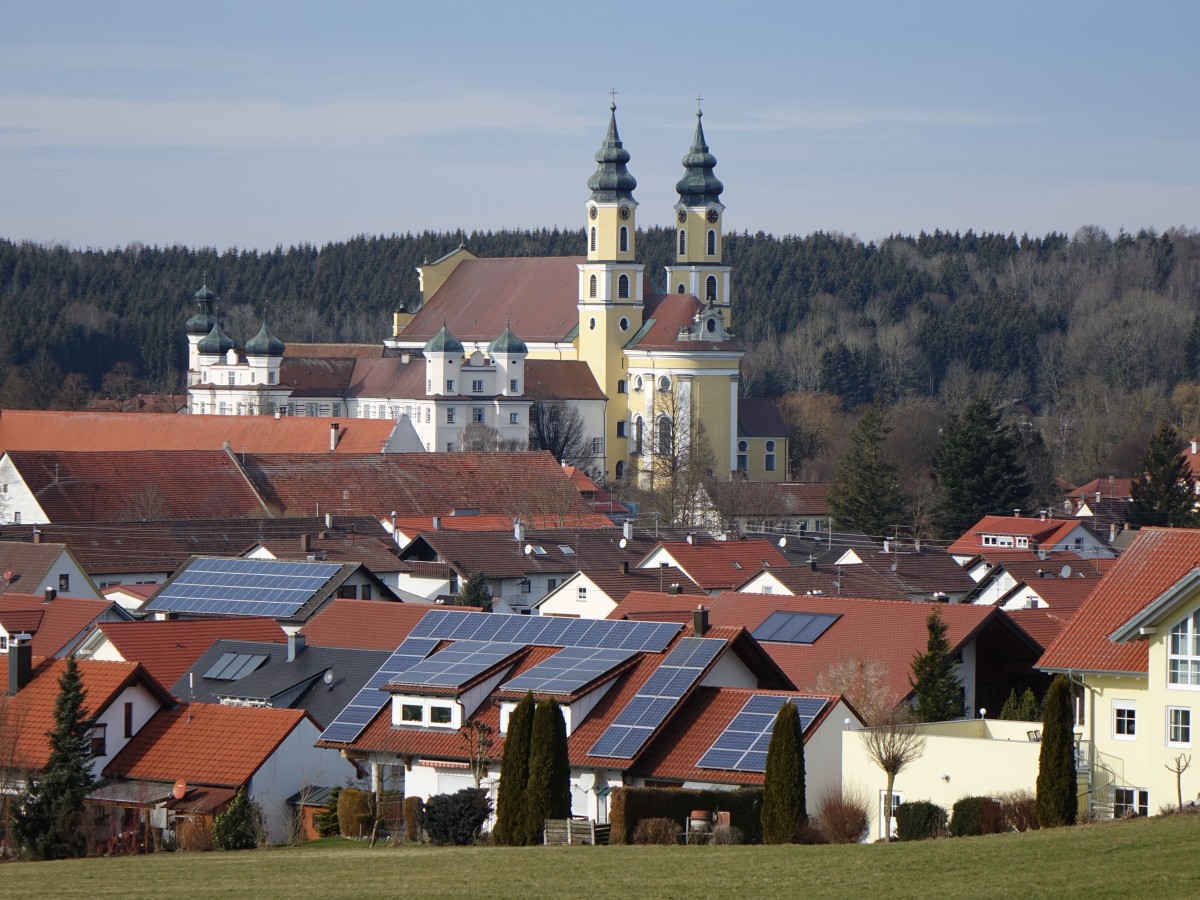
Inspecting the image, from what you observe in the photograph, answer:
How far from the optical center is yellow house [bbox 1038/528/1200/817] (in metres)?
22.3

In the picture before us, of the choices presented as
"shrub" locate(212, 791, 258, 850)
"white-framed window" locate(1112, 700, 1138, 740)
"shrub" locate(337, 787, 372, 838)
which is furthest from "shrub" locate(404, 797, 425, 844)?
"white-framed window" locate(1112, 700, 1138, 740)

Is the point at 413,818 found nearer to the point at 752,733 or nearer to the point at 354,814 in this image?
the point at 354,814

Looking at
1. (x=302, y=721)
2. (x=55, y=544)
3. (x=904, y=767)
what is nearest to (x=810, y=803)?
(x=904, y=767)

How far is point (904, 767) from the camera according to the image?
2347 cm

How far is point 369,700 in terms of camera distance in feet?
90.2

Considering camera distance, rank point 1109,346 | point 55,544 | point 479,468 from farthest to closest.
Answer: point 1109,346
point 479,468
point 55,544

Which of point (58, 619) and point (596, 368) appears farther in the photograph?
point (596, 368)

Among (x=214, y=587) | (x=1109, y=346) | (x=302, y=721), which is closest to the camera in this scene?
(x=302, y=721)

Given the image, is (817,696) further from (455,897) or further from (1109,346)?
(1109,346)

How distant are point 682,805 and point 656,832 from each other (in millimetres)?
742

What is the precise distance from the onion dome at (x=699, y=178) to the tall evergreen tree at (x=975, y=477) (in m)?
41.2

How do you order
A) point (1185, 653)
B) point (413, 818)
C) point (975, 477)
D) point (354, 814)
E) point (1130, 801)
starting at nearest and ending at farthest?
point (1185, 653) → point (1130, 801) → point (413, 818) → point (354, 814) → point (975, 477)

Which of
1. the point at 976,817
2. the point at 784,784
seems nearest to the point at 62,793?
the point at 784,784

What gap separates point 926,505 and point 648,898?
63336 mm
